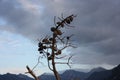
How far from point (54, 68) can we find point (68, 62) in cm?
97

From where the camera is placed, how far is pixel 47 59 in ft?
58.4

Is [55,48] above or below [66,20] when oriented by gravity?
below

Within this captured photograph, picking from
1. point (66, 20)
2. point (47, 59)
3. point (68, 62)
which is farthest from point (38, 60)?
point (66, 20)

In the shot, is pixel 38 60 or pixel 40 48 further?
pixel 38 60

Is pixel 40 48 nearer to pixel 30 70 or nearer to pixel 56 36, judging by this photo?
pixel 56 36

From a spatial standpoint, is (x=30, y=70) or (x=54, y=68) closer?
(x=54, y=68)

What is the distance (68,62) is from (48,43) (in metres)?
1.83

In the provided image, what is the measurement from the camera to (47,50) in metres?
17.5

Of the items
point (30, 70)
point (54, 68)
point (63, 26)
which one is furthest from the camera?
point (30, 70)

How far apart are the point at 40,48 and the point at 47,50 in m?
0.56

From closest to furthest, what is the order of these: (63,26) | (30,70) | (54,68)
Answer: (63,26), (54,68), (30,70)

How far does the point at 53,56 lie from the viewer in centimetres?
1783

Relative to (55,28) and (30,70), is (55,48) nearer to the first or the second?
(55,28)

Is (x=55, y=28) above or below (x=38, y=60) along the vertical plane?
above
